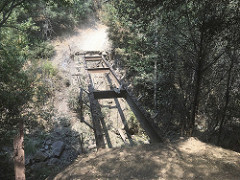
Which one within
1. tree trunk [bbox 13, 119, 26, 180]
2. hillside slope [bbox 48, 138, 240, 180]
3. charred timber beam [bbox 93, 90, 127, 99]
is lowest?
hillside slope [bbox 48, 138, 240, 180]

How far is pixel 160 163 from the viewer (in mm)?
3615

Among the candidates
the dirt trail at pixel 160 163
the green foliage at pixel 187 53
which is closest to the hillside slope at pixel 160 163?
the dirt trail at pixel 160 163

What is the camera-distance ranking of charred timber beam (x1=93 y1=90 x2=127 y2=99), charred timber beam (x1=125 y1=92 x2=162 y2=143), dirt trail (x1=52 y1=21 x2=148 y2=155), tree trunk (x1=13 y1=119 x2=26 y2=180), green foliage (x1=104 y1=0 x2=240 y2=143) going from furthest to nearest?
dirt trail (x1=52 y1=21 x2=148 y2=155) < charred timber beam (x1=93 y1=90 x2=127 y2=99) < green foliage (x1=104 y1=0 x2=240 y2=143) < charred timber beam (x1=125 y1=92 x2=162 y2=143) < tree trunk (x1=13 y1=119 x2=26 y2=180)

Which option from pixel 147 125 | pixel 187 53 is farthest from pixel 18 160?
pixel 187 53

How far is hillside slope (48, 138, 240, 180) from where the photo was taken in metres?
3.21

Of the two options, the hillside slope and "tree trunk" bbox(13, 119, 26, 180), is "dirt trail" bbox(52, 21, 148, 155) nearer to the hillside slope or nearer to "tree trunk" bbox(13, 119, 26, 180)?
the hillside slope

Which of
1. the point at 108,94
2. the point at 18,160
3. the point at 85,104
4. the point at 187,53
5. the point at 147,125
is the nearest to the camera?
the point at 18,160

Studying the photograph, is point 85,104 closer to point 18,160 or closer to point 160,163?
point 18,160

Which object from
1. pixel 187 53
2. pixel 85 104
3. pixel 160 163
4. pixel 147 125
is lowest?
pixel 160 163

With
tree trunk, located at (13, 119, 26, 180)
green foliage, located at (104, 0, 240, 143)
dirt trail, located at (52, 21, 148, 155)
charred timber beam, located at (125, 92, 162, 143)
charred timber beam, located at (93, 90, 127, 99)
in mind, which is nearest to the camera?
tree trunk, located at (13, 119, 26, 180)

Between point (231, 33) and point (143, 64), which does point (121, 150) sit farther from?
point (143, 64)

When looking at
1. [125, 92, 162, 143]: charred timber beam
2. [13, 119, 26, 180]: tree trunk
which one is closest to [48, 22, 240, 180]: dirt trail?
[125, 92, 162, 143]: charred timber beam

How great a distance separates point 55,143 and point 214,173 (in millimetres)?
6828

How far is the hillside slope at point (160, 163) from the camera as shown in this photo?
10.5 feet
